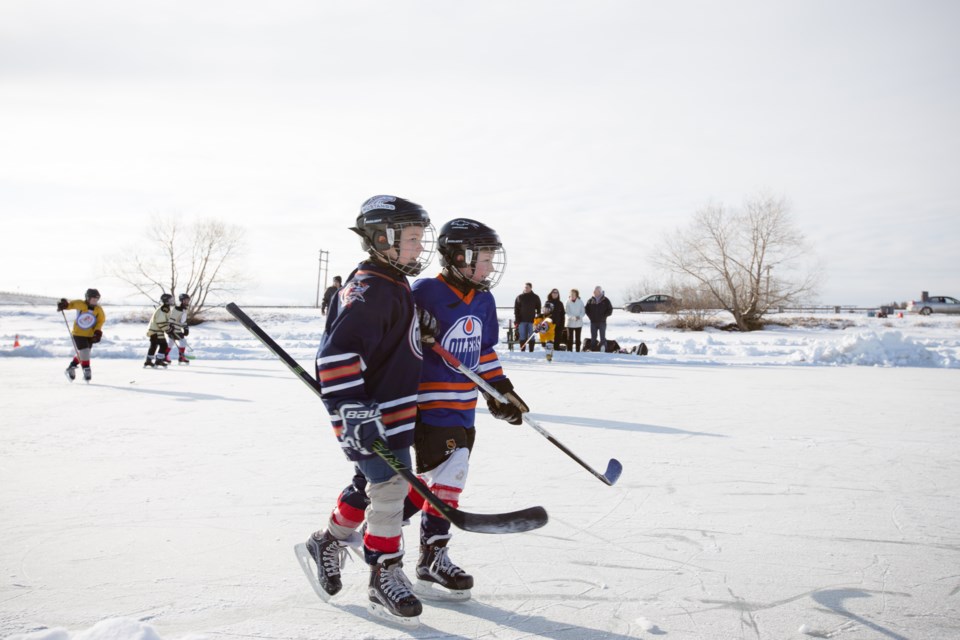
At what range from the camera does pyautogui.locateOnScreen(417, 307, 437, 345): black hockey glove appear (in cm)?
226

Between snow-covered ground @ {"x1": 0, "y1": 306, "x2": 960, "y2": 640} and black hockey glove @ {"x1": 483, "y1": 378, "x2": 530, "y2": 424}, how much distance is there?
1.87 feet

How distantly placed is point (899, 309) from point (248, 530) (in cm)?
4086

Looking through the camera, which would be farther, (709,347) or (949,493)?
(709,347)

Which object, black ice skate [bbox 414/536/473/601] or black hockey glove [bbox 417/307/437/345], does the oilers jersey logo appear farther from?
black ice skate [bbox 414/536/473/601]

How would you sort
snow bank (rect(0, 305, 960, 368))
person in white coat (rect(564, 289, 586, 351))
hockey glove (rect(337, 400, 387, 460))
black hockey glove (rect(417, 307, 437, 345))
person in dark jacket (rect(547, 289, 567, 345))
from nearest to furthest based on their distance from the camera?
hockey glove (rect(337, 400, 387, 460)), black hockey glove (rect(417, 307, 437, 345)), snow bank (rect(0, 305, 960, 368)), person in dark jacket (rect(547, 289, 567, 345)), person in white coat (rect(564, 289, 586, 351))

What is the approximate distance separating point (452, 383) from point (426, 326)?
0.85 ft

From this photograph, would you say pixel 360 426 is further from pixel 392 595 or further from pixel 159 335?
pixel 159 335

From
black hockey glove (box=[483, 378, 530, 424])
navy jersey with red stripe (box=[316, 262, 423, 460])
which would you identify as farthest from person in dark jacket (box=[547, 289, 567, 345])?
navy jersey with red stripe (box=[316, 262, 423, 460])

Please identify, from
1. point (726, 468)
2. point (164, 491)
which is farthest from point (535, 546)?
point (164, 491)

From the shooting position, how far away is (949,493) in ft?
11.1

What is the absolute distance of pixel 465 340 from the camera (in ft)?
8.09

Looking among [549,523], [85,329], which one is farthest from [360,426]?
[85,329]

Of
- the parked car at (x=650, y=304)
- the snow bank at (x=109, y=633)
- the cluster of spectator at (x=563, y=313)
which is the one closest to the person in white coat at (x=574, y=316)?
the cluster of spectator at (x=563, y=313)

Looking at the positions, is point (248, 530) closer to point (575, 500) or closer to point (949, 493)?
point (575, 500)
